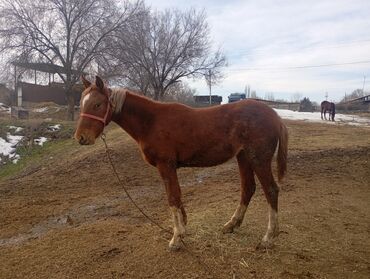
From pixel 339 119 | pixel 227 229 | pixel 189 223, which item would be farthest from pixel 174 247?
pixel 339 119

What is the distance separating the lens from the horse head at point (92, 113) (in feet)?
15.0

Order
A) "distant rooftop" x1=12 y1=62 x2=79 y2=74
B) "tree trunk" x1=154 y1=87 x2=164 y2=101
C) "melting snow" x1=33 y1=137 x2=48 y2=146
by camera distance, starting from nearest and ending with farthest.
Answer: "melting snow" x1=33 y1=137 x2=48 y2=146
"distant rooftop" x1=12 y1=62 x2=79 y2=74
"tree trunk" x1=154 y1=87 x2=164 y2=101

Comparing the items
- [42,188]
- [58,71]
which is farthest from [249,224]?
[58,71]

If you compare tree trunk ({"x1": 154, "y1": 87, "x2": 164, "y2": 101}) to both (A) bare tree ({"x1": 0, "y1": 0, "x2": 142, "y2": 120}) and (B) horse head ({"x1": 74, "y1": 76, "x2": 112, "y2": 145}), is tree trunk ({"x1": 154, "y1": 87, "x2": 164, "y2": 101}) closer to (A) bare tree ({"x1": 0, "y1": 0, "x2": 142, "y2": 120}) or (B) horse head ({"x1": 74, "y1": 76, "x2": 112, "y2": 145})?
(A) bare tree ({"x1": 0, "y1": 0, "x2": 142, "y2": 120})

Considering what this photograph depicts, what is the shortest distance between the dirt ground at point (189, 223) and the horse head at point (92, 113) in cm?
161

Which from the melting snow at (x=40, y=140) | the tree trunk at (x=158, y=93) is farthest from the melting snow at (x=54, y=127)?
the tree trunk at (x=158, y=93)

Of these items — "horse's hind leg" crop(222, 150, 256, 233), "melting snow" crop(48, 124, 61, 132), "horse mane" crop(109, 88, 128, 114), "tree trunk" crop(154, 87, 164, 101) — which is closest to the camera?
"horse mane" crop(109, 88, 128, 114)

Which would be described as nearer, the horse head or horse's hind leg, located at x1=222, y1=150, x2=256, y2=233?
the horse head

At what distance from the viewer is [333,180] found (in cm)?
934

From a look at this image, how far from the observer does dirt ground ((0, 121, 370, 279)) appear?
14.9 feet

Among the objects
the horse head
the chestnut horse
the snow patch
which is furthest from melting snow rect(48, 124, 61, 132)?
the horse head

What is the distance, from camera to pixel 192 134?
4.82m

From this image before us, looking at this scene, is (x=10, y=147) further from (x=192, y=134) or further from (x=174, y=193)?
(x=192, y=134)

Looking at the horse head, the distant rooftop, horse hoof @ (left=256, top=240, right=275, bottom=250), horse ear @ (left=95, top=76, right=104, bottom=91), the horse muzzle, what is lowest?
horse hoof @ (left=256, top=240, right=275, bottom=250)
